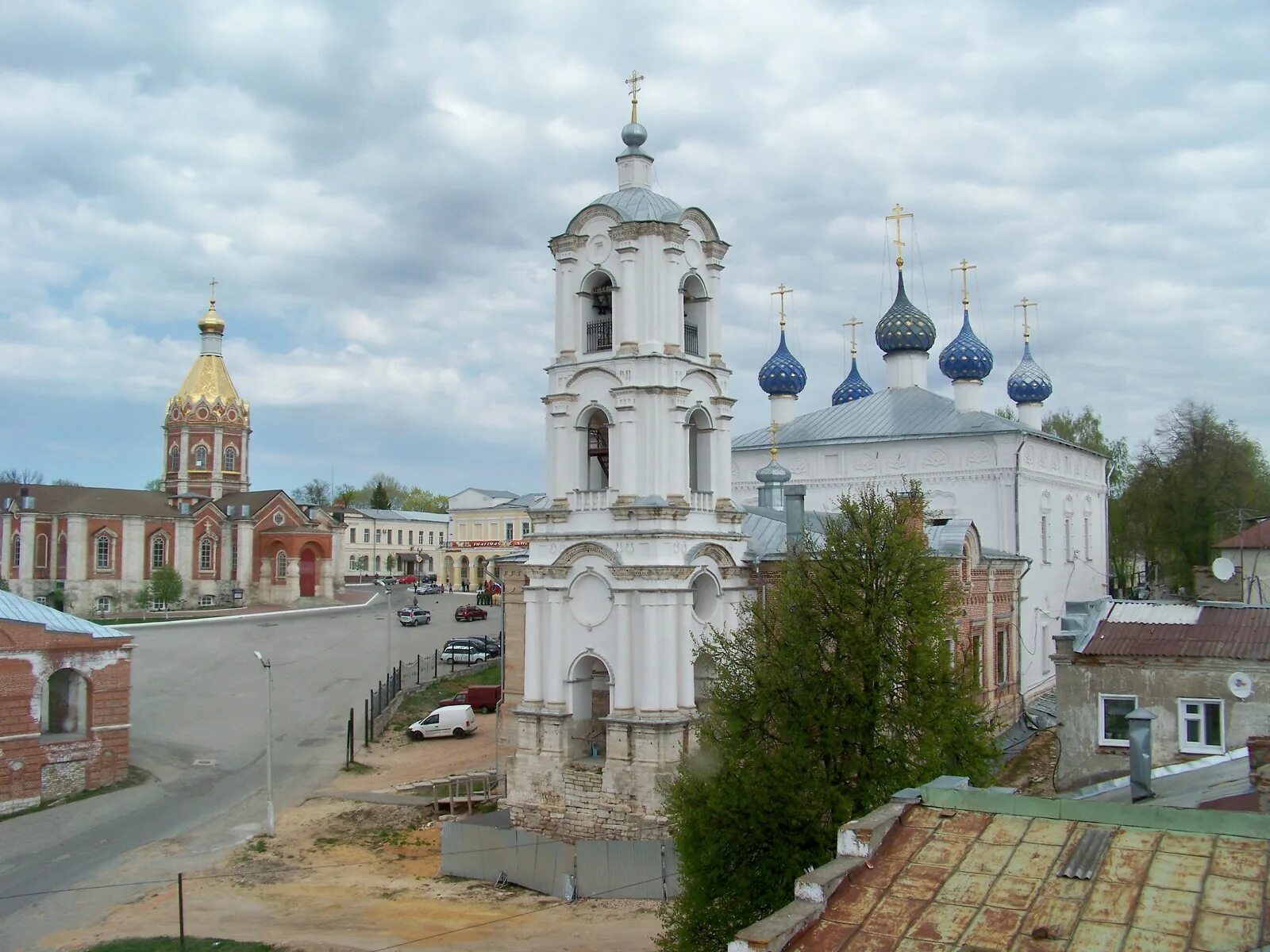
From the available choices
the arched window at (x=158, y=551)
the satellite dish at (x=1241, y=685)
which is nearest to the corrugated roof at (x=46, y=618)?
the satellite dish at (x=1241, y=685)

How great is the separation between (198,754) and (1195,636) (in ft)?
78.8

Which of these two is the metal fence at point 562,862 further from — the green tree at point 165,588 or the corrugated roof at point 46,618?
the green tree at point 165,588

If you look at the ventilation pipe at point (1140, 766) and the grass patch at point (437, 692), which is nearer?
the ventilation pipe at point (1140, 766)

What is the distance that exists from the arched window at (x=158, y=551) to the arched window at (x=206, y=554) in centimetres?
198

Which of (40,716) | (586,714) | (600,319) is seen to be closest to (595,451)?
(600,319)

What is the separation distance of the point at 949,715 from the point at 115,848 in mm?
16453

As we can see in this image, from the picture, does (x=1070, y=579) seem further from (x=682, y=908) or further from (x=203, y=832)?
(x=203, y=832)

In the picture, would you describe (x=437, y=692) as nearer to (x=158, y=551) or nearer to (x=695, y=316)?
(x=695, y=316)

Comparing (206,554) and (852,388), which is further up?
(852,388)

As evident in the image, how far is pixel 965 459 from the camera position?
1181 inches

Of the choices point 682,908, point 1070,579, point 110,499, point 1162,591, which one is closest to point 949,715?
point 682,908

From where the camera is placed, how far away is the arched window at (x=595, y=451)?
21.6 metres

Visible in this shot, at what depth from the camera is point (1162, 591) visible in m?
46.3

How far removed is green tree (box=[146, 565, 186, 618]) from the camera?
5616cm
